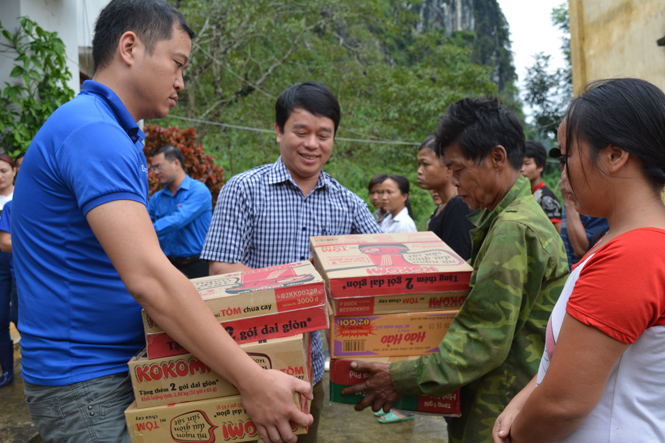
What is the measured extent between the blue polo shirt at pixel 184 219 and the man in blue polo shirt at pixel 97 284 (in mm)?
3100

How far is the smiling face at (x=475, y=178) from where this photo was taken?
5.86 feet

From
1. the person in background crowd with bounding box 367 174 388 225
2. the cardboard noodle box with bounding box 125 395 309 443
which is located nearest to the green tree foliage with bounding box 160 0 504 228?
the person in background crowd with bounding box 367 174 388 225

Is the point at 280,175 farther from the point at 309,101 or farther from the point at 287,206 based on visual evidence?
the point at 309,101

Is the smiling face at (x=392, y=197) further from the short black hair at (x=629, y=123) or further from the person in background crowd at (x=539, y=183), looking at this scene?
the short black hair at (x=629, y=123)

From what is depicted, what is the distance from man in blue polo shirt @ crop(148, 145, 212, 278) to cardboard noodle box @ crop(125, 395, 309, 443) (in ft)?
10.5

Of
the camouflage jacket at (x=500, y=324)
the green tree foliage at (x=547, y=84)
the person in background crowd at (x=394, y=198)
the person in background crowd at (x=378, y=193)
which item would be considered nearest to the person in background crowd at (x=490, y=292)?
the camouflage jacket at (x=500, y=324)

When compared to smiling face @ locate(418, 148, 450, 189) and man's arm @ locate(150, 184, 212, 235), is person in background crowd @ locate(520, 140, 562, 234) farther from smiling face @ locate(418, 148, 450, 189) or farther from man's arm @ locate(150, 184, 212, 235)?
man's arm @ locate(150, 184, 212, 235)

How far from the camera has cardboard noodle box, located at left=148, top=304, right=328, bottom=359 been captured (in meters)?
1.28

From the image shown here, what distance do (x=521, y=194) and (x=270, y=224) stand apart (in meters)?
1.05

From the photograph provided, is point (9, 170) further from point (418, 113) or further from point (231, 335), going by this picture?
point (418, 113)

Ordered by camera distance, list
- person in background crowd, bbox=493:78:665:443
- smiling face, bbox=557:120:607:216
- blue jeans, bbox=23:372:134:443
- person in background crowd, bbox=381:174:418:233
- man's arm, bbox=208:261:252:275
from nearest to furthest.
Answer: person in background crowd, bbox=493:78:665:443 → smiling face, bbox=557:120:607:216 → blue jeans, bbox=23:372:134:443 → man's arm, bbox=208:261:252:275 → person in background crowd, bbox=381:174:418:233

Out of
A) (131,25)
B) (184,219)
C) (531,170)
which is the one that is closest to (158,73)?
(131,25)

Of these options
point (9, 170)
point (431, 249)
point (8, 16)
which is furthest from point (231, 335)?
point (8, 16)

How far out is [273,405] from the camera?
127 centimetres
